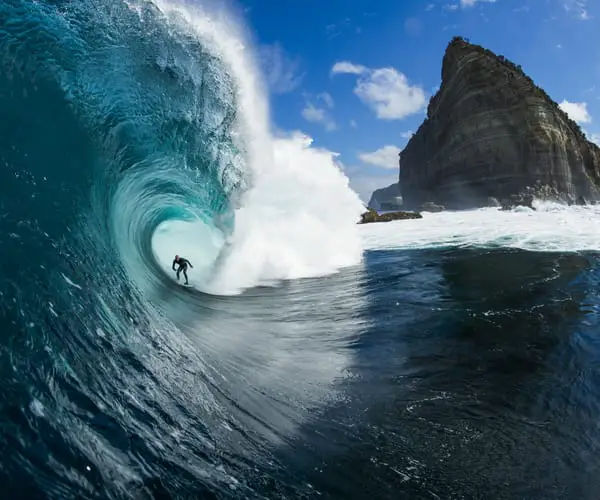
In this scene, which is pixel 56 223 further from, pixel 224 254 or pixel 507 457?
pixel 224 254

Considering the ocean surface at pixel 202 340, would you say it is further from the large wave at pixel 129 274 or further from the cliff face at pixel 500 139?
the cliff face at pixel 500 139

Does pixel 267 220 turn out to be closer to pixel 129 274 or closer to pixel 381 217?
pixel 129 274

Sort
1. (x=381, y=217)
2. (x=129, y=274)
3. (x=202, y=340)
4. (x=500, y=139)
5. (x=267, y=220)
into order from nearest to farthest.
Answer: (x=202, y=340)
(x=129, y=274)
(x=267, y=220)
(x=381, y=217)
(x=500, y=139)

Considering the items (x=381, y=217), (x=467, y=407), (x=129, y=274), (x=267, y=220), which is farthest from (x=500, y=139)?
(x=467, y=407)

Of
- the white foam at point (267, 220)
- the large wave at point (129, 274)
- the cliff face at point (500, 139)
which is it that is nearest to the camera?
the large wave at point (129, 274)

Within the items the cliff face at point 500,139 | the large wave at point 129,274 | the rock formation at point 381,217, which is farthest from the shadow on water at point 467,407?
the cliff face at point 500,139

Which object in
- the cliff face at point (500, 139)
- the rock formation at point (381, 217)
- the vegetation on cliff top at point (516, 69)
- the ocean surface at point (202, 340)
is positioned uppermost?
the vegetation on cliff top at point (516, 69)

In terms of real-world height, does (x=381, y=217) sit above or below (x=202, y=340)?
above
